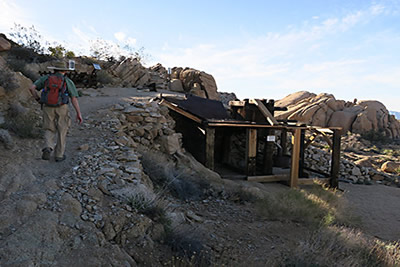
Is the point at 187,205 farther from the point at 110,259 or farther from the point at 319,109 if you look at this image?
the point at 319,109

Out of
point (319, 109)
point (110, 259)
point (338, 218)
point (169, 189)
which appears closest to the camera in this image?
point (110, 259)

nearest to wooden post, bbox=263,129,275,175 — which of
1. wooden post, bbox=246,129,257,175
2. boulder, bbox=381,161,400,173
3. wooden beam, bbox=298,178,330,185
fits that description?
wooden beam, bbox=298,178,330,185

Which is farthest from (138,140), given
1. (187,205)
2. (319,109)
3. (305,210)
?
(319,109)

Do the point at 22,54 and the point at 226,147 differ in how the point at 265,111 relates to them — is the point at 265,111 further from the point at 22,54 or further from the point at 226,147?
the point at 22,54

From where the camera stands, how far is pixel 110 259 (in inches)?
121

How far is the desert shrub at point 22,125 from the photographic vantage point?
5.40 metres

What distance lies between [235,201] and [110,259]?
3.67m

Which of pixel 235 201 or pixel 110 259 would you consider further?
pixel 235 201

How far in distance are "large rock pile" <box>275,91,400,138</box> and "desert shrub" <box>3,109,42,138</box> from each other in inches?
965

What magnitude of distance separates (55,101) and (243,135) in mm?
7900

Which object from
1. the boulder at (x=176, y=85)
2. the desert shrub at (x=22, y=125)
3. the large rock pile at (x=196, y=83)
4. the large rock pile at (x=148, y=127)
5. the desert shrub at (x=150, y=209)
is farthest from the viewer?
the boulder at (x=176, y=85)

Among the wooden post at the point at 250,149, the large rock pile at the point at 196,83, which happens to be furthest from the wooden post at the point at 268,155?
the large rock pile at the point at 196,83

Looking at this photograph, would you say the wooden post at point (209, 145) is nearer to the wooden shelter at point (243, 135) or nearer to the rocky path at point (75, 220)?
the wooden shelter at point (243, 135)

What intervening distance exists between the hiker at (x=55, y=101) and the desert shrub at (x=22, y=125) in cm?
83
